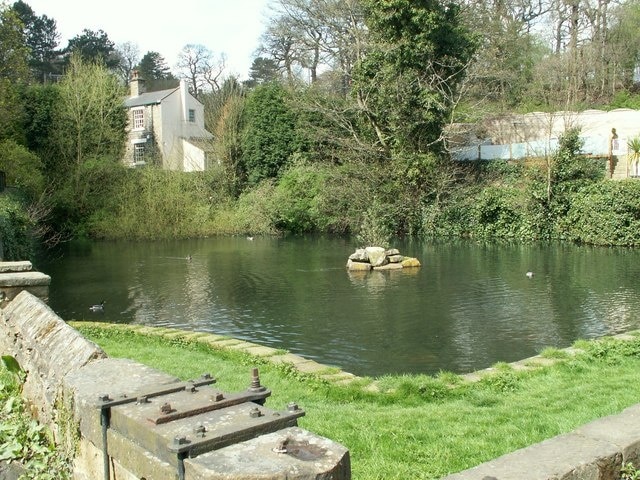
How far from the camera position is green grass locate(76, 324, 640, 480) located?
471 centimetres

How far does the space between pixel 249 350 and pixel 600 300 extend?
28.9ft

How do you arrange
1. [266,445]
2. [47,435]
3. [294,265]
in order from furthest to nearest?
[294,265], [47,435], [266,445]

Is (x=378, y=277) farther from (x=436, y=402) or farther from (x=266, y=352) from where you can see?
(x=436, y=402)

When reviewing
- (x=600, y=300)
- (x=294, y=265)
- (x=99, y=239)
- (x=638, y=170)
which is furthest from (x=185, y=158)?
(x=600, y=300)

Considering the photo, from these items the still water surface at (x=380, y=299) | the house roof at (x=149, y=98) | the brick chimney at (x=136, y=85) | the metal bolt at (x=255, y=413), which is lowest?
the still water surface at (x=380, y=299)

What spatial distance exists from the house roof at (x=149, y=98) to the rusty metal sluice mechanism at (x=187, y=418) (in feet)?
146

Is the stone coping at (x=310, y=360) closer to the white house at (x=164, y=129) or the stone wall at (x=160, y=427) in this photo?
the stone wall at (x=160, y=427)

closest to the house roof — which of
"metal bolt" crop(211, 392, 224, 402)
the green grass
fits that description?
the green grass

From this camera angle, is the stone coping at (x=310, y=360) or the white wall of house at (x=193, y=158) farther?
the white wall of house at (x=193, y=158)

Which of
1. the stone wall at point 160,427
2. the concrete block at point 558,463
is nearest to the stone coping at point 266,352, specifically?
the stone wall at point 160,427

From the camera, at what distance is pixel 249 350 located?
9.98m

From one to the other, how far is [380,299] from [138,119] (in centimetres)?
3461

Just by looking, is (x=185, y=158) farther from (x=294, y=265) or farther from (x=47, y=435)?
(x=47, y=435)

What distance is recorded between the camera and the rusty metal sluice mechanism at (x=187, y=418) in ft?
8.11
